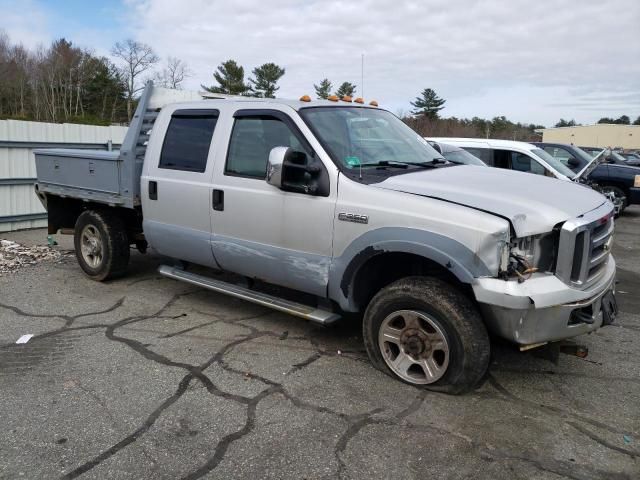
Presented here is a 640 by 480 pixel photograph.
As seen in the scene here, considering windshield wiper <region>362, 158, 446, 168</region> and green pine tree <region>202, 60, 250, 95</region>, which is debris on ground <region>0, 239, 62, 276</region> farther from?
green pine tree <region>202, 60, 250, 95</region>

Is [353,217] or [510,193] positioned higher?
[510,193]

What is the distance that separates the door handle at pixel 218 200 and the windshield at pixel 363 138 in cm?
103

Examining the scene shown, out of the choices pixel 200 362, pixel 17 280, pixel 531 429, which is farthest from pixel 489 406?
pixel 17 280

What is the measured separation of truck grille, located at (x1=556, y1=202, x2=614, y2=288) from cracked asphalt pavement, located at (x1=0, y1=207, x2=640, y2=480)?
896mm

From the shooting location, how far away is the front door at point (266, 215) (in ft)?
13.5

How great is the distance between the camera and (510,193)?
363cm

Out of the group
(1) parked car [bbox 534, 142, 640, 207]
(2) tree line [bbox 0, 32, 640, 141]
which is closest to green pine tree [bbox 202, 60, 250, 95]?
(2) tree line [bbox 0, 32, 640, 141]

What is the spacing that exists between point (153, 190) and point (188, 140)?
0.64 meters

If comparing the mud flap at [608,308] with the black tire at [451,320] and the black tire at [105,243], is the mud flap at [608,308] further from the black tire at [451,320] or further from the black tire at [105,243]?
the black tire at [105,243]

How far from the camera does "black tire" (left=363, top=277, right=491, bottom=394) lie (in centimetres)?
343

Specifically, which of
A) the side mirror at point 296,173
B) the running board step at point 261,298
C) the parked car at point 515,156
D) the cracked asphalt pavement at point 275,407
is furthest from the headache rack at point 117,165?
the parked car at point 515,156

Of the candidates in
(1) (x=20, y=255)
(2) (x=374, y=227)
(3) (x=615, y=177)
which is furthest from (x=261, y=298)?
(3) (x=615, y=177)

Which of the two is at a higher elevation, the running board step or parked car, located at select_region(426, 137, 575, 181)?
parked car, located at select_region(426, 137, 575, 181)

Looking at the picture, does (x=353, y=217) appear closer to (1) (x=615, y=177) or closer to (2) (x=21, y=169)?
(2) (x=21, y=169)
